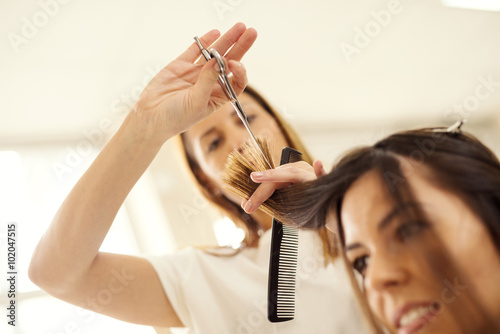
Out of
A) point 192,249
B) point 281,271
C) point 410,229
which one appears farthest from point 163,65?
point 410,229

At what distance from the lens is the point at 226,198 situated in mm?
860

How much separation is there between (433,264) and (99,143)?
3.78 ft

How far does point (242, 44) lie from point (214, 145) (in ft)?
0.94

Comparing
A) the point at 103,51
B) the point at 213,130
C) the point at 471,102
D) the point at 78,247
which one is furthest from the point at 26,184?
the point at 471,102

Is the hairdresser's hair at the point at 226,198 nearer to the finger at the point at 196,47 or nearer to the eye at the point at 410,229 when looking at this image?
the finger at the point at 196,47

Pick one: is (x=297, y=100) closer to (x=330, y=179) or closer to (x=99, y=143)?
(x=99, y=143)

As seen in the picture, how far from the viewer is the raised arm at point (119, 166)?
0.50 m

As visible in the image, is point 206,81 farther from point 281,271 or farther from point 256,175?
point 281,271

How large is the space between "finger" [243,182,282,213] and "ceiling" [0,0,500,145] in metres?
0.74

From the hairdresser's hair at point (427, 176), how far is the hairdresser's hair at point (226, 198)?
318 millimetres

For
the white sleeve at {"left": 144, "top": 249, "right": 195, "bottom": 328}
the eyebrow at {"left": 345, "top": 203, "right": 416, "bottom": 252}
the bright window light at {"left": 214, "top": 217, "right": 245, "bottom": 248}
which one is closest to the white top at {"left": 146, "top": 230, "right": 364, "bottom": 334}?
the white sleeve at {"left": 144, "top": 249, "right": 195, "bottom": 328}

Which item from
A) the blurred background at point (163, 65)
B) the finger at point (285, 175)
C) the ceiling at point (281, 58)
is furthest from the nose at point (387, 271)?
the ceiling at point (281, 58)

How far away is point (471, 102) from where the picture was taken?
1.24 m

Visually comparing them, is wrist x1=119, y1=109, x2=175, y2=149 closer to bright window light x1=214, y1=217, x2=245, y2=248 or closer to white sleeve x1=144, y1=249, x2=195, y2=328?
white sleeve x1=144, y1=249, x2=195, y2=328
